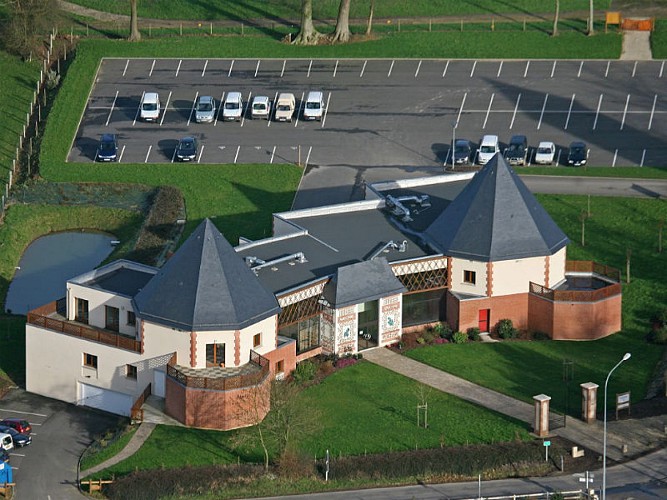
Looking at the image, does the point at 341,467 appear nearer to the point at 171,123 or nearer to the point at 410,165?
the point at 410,165

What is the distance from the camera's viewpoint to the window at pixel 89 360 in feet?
373

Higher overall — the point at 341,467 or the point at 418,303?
the point at 418,303

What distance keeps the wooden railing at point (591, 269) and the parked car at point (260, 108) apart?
132 feet

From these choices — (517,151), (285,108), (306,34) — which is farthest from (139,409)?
(306,34)

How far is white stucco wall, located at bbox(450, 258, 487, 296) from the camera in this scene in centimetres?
12088

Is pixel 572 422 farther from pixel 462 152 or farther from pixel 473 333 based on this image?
pixel 462 152

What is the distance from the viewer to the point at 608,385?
113 meters

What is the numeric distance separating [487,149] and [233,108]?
23.2 meters

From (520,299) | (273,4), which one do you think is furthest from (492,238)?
(273,4)

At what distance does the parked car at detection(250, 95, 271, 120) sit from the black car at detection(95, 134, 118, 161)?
12.7 m

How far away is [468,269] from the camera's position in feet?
398

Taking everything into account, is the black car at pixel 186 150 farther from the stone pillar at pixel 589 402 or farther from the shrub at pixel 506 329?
the stone pillar at pixel 589 402

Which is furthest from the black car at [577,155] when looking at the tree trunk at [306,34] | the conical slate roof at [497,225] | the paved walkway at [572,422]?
the paved walkway at [572,422]

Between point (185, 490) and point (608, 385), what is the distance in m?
28.9
